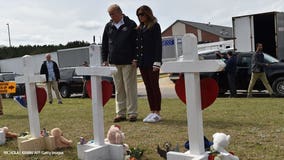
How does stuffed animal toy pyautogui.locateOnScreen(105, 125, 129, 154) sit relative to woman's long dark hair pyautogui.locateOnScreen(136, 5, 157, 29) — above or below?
below

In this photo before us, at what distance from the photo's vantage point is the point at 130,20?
6.96 meters

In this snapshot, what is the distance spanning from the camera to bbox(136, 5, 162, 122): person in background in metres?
6.61

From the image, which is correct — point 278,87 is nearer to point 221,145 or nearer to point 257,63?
point 257,63

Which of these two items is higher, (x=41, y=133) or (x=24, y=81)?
(x=24, y=81)

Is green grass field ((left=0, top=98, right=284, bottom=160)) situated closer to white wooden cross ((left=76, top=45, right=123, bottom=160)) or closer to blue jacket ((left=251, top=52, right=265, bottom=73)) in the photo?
white wooden cross ((left=76, top=45, right=123, bottom=160))

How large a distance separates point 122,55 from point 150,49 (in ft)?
1.61

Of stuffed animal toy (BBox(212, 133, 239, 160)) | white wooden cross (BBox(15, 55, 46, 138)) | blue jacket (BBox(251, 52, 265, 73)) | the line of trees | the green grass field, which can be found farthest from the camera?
the line of trees

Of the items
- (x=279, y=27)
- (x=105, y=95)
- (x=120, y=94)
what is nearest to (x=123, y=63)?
(x=120, y=94)

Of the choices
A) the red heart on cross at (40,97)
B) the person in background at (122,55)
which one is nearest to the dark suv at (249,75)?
the person in background at (122,55)

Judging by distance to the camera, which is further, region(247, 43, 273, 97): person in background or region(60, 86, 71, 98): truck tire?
region(60, 86, 71, 98): truck tire

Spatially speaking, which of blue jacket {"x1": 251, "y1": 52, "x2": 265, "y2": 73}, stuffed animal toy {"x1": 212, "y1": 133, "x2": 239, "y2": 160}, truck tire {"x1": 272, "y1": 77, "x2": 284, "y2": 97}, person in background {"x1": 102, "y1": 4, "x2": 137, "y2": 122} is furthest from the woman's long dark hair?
truck tire {"x1": 272, "y1": 77, "x2": 284, "y2": 97}

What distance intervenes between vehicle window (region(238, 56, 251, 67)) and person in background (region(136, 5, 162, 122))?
806 cm

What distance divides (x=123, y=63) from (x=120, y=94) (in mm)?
647

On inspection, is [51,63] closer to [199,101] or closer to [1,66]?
[199,101]
